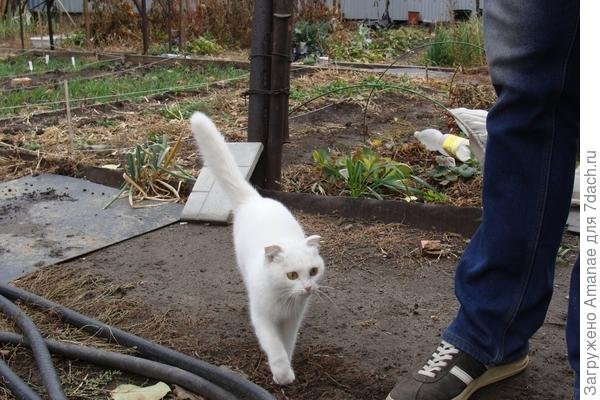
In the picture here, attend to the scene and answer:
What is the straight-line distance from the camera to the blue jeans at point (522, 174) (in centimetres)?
164

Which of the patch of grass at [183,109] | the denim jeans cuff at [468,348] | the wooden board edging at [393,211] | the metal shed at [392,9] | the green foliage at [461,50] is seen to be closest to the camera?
the denim jeans cuff at [468,348]

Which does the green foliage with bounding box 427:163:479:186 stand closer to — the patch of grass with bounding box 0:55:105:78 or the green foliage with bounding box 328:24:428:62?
the patch of grass with bounding box 0:55:105:78

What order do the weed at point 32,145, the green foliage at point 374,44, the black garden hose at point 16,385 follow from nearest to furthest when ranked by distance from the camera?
1. the black garden hose at point 16,385
2. the weed at point 32,145
3. the green foliage at point 374,44

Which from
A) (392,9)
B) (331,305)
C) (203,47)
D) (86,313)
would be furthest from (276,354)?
(392,9)

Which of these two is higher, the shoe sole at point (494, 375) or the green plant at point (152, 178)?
the green plant at point (152, 178)

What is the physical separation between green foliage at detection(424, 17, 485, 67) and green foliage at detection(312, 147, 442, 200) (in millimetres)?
5328

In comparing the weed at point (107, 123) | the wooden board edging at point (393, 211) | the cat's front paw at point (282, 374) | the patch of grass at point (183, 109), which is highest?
the patch of grass at point (183, 109)

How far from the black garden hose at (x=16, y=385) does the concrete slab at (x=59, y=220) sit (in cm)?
93

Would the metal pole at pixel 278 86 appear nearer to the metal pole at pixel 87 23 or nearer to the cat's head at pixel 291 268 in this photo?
the cat's head at pixel 291 268

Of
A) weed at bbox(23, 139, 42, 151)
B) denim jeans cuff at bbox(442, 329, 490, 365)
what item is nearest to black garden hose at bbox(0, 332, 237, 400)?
denim jeans cuff at bbox(442, 329, 490, 365)

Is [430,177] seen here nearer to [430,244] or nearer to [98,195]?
[430,244]

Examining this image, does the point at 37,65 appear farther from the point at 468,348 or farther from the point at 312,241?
the point at 468,348

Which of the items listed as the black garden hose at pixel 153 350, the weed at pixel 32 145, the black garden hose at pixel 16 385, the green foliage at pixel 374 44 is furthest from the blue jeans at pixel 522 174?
the green foliage at pixel 374 44

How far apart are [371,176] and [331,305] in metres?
1.28
